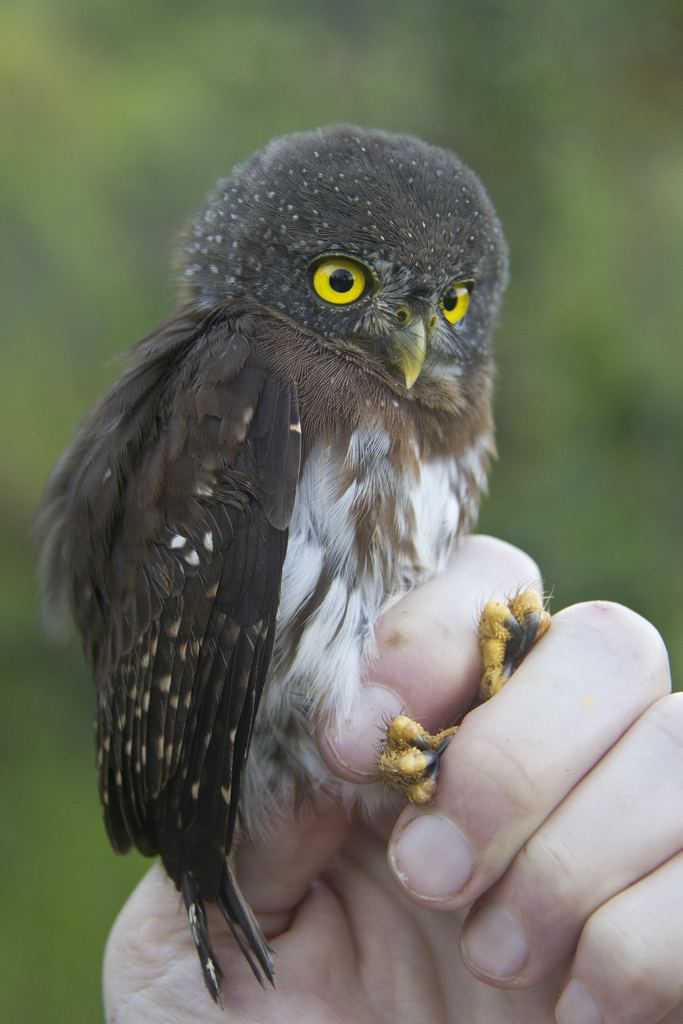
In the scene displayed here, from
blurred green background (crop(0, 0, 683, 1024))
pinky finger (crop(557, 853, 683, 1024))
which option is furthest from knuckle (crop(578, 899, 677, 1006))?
blurred green background (crop(0, 0, 683, 1024))

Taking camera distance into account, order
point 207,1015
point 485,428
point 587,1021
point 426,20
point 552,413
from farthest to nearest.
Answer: point 426,20, point 552,413, point 485,428, point 207,1015, point 587,1021

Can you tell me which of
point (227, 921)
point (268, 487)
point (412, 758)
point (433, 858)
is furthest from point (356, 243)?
point (227, 921)

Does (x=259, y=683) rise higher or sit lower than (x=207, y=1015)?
higher

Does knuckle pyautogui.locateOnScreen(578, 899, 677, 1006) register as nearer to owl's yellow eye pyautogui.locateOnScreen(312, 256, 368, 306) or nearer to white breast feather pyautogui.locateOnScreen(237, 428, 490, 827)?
white breast feather pyautogui.locateOnScreen(237, 428, 490, 827)

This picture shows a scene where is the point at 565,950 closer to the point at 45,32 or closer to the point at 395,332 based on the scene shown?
the point at 395,332

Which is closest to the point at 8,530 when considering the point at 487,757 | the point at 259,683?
the point at 259,683

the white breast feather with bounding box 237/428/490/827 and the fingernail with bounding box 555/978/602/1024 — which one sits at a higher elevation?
the white breast feather with bounding box 237/428/490/827

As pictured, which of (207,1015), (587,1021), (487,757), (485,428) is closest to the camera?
(587,1021)

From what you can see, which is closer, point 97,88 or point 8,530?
point 8,530
